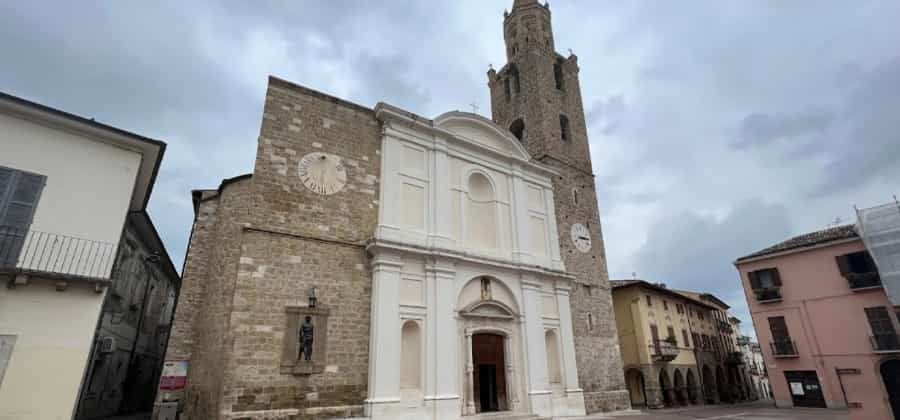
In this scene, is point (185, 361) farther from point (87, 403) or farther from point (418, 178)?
point (418, 178)

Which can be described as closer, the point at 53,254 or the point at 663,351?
the point at 53,254

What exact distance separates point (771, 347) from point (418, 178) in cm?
1712

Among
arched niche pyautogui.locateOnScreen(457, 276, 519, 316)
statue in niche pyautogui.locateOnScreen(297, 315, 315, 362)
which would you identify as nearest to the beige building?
arched niche pyautogui.locateOnScreen(457, 276, 519, 316)

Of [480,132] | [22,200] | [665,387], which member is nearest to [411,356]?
[480,132]

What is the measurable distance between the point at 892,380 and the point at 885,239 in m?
5.04

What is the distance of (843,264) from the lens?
55.3ft

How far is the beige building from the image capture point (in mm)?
19641

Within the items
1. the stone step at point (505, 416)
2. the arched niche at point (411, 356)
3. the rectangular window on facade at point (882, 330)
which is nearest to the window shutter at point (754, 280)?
the rectangular window on facade at point (882, 330)

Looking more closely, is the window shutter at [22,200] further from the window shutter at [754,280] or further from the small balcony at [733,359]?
the small balcony at [733,359]

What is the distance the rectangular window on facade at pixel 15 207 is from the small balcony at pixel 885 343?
24.0 m

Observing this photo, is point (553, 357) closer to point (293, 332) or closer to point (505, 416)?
point (505, 416)

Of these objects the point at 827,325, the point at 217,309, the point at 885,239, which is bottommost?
the point at 217,309

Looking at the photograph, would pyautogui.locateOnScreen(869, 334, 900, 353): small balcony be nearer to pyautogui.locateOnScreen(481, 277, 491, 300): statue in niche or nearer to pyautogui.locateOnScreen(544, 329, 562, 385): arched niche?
pyautogui.locateOnScreen(544, 329, 562, 385): arched niche

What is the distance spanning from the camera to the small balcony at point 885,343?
1507 cm
